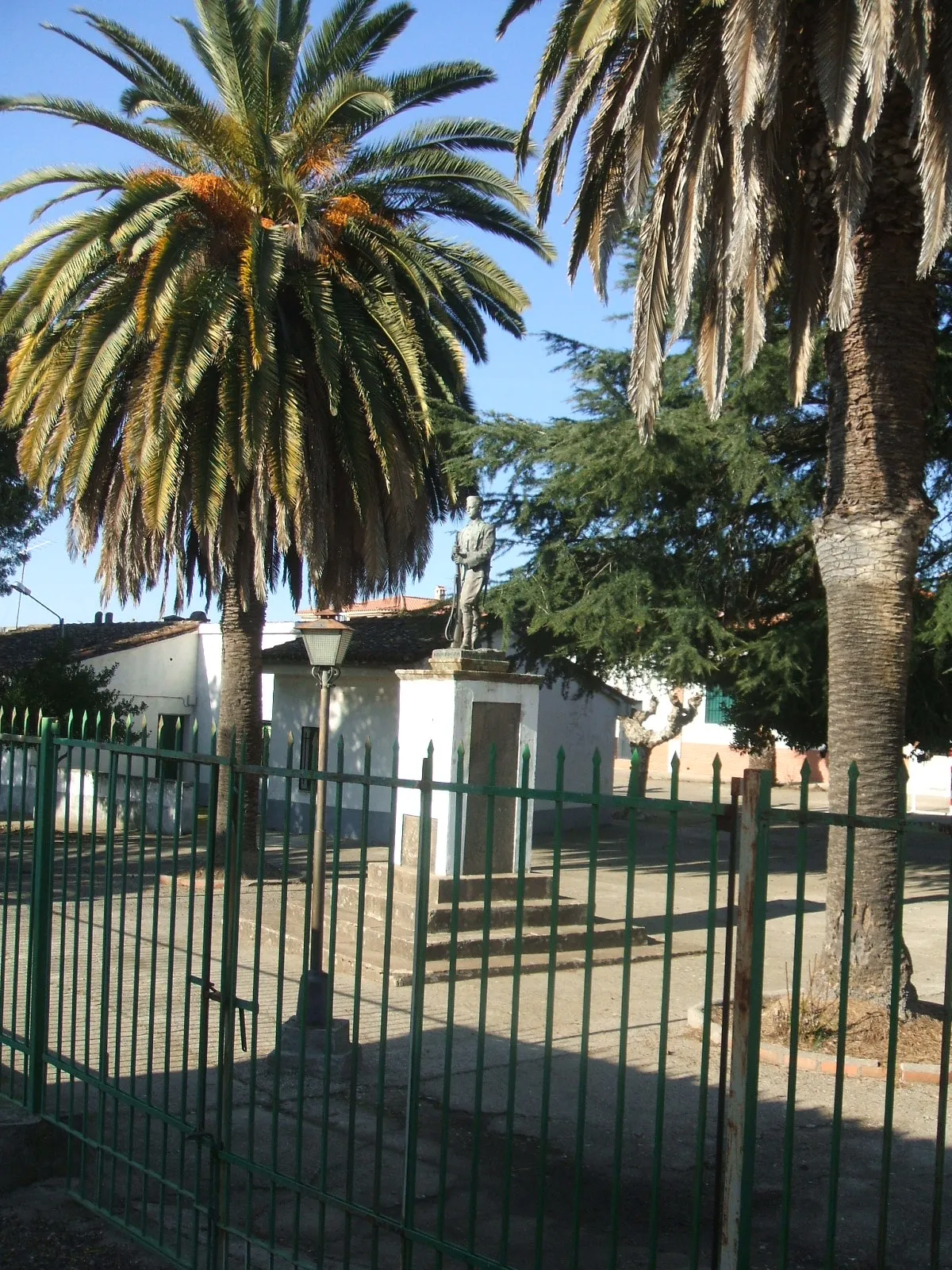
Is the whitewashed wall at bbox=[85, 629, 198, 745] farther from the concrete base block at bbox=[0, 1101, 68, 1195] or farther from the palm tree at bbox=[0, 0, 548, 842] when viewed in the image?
the concrete base block at bbox=[0, 1101, 68, 1195]

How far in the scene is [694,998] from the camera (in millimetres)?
10805

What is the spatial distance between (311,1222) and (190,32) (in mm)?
14745

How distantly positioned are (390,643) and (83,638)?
1212 centimetres

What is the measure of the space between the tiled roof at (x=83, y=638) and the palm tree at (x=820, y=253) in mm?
21511

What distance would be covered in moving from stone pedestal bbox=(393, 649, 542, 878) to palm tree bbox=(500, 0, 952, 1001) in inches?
168

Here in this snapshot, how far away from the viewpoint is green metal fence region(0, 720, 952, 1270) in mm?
3193

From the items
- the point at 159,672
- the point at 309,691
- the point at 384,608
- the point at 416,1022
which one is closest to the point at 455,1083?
the point at 416,1022

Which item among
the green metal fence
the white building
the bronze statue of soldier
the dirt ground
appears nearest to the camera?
the green metal fence

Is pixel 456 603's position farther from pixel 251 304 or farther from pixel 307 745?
pixel 307 745

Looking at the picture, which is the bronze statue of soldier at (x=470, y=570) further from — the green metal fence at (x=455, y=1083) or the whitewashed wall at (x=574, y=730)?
the whitewashed wall at (x=574, y=730)

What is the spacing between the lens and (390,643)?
78.9 ft

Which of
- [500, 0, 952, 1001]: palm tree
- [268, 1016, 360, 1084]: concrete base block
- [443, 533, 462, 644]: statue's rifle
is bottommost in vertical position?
[268, 1016, 360, 1084]: concrete base block

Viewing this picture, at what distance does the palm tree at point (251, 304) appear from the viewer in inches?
568

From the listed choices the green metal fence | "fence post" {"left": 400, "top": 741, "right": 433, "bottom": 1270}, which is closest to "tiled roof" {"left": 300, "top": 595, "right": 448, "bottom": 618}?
the green metal fence
